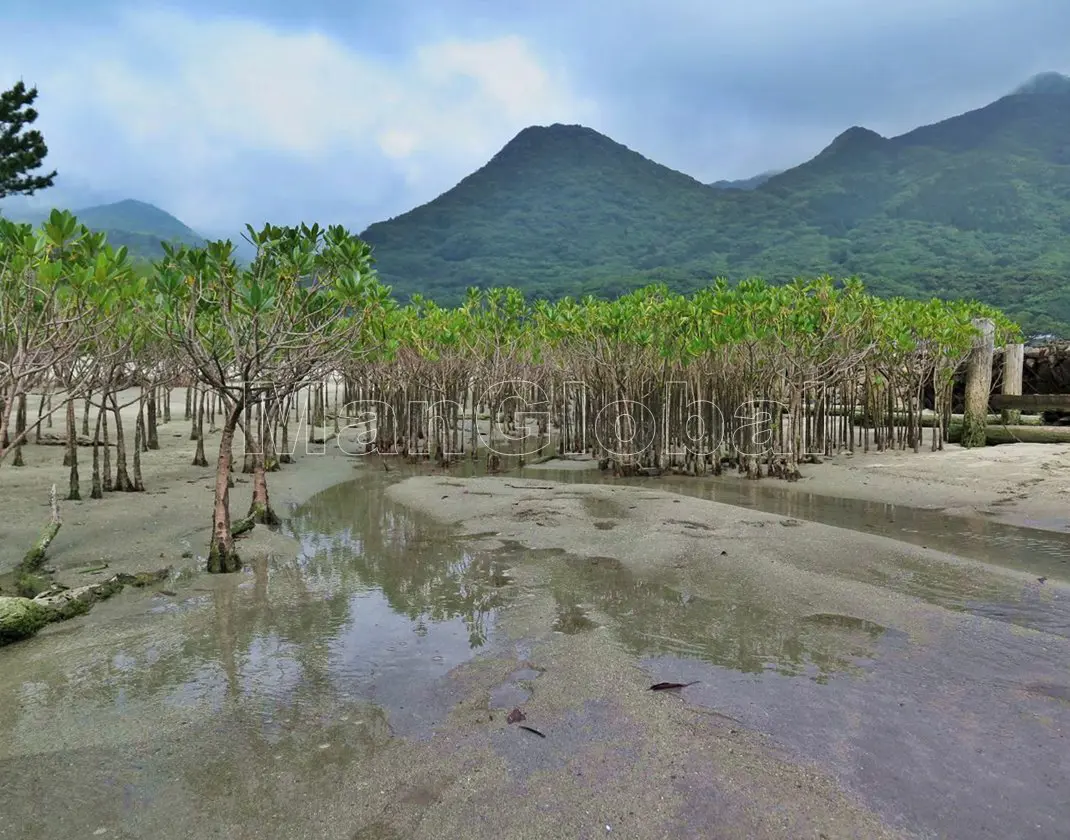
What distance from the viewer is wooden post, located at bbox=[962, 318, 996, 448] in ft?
49.3

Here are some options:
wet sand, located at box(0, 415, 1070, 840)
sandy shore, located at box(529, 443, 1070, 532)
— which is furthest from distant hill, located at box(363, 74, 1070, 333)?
wet sand, located at box(0, 415, 1070, 840)

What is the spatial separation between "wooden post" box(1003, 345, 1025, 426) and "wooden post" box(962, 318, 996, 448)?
3.25ft

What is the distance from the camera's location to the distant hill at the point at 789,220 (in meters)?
63.7

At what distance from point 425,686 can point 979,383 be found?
15142mm

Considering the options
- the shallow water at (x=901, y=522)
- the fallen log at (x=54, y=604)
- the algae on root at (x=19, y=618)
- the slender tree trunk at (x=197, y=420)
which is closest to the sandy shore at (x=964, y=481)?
the shallow water at (x=901, y=522)

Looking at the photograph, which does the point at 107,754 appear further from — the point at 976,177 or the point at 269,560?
the point at 976,177

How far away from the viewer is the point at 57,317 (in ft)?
21.7

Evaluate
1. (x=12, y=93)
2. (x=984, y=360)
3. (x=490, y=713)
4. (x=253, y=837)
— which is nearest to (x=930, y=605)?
(x=490, y=713)

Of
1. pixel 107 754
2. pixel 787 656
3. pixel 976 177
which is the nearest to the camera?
pixel 107 754

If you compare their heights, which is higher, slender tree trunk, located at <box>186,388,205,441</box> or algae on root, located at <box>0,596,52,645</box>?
slender tree trunk, located at <box>186,388,205,441</box>

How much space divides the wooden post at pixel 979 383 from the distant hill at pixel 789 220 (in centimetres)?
3648

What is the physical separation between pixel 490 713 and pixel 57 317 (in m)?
5.72

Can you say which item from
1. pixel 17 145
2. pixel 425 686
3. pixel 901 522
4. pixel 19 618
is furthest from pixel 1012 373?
pixel 17 145

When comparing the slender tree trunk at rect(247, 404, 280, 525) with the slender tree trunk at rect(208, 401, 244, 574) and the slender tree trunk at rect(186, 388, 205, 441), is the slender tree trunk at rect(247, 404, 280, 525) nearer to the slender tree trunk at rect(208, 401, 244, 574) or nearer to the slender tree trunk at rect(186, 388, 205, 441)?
the slender tree trunk at rect(208, 401, 244, 574)
